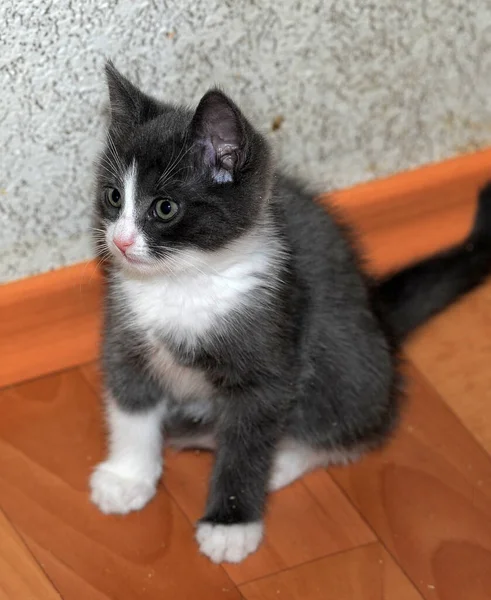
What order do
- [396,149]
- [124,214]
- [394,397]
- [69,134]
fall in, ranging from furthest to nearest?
[396,149]
[394,397]
[69,134]
[124,214]

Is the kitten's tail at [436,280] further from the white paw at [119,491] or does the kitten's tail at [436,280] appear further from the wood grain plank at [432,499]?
the white paw at [119,491]

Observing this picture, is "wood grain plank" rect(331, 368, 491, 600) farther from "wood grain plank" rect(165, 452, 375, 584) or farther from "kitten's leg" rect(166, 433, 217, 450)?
"kitten's leg" rect(166, 433, 217, 450)

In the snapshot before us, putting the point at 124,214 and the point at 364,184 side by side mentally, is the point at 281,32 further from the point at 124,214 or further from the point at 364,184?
the point at 124,214

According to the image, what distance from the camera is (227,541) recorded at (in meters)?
1.65

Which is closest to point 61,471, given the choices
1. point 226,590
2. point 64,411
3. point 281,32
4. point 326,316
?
point 64,411

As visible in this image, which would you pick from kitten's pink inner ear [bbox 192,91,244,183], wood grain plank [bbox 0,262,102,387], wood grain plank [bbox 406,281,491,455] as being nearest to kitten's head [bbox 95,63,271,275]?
kitten's pink inner ear [bbox 192,91,244,183]

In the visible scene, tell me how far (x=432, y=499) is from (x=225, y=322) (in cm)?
53

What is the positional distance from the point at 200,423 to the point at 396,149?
71 centimetres

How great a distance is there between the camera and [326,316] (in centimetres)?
169

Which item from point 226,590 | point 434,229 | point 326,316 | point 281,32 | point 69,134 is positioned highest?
point 281,32

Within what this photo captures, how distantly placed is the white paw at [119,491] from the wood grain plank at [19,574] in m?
0.15

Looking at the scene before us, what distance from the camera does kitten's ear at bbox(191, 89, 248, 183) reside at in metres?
1.36

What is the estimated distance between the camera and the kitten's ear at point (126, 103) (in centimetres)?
149

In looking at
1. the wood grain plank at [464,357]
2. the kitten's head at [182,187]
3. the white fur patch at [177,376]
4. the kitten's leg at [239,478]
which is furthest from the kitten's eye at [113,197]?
the wood grain plank at [464,357]
